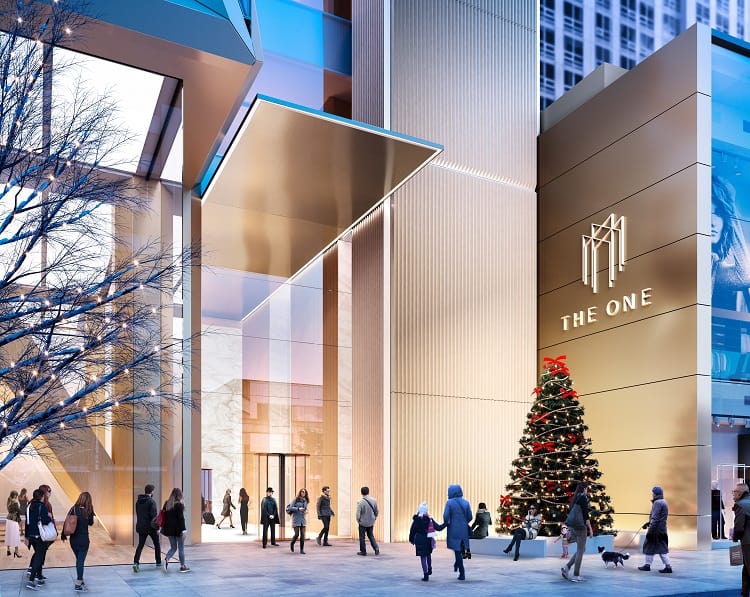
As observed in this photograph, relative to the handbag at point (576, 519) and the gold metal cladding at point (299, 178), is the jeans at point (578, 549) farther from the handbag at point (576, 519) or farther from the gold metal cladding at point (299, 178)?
the gold metal cladding at point (299, 178)

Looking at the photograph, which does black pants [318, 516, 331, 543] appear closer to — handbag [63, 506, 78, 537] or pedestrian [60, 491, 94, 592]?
pedestrian [60, 491, 94, 592]

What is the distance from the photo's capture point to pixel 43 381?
32.8 ft

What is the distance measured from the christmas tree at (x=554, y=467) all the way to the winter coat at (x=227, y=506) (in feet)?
20.4

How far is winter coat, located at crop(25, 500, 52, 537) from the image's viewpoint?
11727mm

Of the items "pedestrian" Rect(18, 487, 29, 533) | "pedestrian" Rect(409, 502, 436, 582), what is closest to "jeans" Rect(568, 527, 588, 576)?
"pedestrian" Rect(409, 502, 436, 582)

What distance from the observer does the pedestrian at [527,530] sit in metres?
16.0

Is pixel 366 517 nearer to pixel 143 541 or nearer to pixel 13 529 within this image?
pixel 143 541

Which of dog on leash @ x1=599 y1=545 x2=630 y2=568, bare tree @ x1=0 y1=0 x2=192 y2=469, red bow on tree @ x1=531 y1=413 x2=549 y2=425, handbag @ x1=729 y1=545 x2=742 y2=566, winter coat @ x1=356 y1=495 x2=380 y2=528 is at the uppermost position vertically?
bare tree @ x1=0 y1=0 x2=192 y2=469

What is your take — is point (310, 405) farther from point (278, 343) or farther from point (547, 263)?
point (547, 263)

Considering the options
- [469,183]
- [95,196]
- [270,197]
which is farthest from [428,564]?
[469,183]

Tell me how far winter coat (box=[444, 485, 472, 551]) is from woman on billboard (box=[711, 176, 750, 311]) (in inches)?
366

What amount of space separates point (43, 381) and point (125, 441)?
15.4 ft

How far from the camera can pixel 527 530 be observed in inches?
661

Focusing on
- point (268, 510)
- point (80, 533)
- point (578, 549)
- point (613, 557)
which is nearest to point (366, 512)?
point (268, 510)
